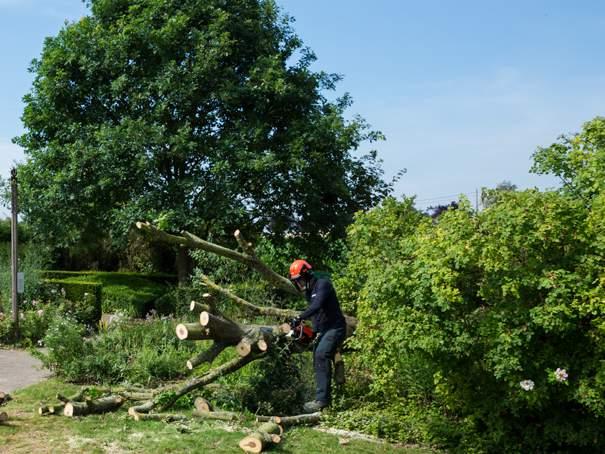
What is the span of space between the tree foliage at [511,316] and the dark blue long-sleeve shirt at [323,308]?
1.30m

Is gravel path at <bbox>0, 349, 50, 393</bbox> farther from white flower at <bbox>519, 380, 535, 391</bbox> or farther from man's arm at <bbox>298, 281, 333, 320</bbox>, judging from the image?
white flower at <bbox>519, 380, 535, 391</bbox>

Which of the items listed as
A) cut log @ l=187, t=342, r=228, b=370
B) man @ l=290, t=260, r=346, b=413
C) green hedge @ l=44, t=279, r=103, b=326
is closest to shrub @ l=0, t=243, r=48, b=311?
green hedge @ l=44, t=279, r=103, b=326

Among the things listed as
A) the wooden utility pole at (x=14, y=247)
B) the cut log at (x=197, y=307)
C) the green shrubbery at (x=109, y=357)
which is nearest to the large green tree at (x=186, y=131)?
the wooden utility pole at (x=14, y=247)

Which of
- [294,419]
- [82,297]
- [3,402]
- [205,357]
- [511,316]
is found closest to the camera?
[511,316]

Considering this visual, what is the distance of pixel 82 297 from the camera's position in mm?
18688

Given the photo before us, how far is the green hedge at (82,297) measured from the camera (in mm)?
16266

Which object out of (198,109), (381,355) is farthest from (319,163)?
(381,355)

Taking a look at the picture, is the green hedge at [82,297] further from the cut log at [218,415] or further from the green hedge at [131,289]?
the cut log at [218,415]

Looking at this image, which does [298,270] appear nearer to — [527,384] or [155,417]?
[155,417]

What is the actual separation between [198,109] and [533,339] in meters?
14.1

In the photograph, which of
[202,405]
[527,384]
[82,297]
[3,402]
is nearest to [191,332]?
[202,405]

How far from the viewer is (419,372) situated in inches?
312

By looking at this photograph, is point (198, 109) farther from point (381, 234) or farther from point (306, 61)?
point (381, 234)

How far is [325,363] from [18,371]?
601 centimetres
